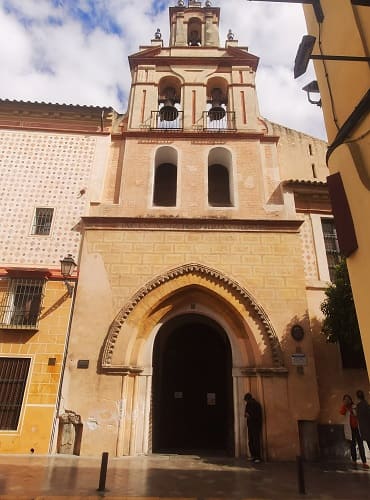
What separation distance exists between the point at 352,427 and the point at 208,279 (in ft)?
15.9

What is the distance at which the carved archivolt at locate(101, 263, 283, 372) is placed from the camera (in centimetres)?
874

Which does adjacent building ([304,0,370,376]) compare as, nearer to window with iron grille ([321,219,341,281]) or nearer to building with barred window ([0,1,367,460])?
building with barred window ([0,1,367,460])

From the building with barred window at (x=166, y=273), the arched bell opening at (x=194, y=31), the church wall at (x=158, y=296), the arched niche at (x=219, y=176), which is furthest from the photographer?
the arched bell opening at (x=194, y=31)

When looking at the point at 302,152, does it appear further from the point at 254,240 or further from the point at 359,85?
the point at 359,85

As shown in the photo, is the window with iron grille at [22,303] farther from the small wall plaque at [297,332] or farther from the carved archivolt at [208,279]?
the small wall plaque at [297,332]

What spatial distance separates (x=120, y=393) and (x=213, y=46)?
13.2 meters

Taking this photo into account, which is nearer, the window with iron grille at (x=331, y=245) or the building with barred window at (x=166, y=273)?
the building with barred window at (x=166, y=273)

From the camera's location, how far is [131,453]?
26.8ft

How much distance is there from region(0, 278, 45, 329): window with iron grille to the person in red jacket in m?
7.94

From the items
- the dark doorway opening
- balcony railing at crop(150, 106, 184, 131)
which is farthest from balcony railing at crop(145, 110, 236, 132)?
the dark doorway opening

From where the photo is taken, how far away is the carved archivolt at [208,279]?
8742 mm

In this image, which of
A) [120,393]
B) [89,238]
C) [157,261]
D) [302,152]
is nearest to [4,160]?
[89,238]

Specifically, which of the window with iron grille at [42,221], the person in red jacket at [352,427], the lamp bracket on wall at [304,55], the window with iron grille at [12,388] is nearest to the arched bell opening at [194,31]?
the window with iron grille at [42,221]

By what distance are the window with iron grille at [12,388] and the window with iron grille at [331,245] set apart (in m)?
8.78
